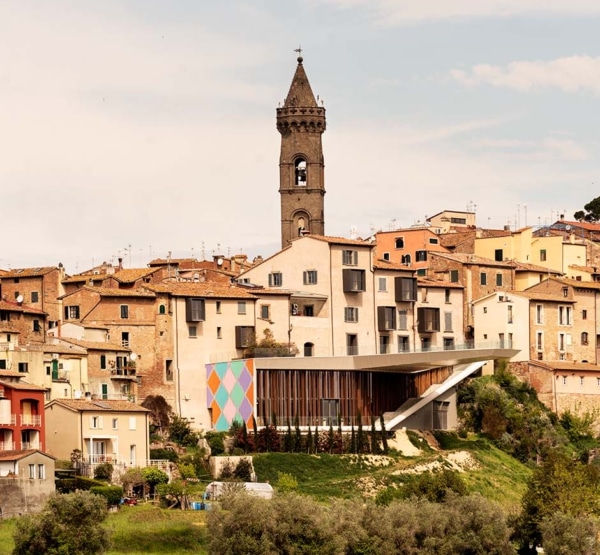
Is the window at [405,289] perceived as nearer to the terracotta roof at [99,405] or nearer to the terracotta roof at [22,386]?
the terracotta roof at [99,405]

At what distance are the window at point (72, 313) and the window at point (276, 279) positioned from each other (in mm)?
10933

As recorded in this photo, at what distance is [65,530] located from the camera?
72.6 meters

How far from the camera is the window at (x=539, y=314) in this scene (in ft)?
349

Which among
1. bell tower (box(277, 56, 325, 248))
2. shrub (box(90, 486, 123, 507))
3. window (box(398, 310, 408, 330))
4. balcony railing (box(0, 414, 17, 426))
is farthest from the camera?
bell tower (box(277, 56, 325, 248))

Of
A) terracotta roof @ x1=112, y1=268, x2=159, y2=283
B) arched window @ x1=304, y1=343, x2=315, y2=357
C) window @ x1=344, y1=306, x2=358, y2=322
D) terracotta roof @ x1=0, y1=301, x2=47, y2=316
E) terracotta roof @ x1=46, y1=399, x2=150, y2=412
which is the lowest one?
terracotta roof @ x1=46, y1=399, x2=150, y2=412

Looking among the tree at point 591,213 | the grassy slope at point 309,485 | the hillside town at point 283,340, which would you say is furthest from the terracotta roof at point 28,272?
the tree at point 591,213

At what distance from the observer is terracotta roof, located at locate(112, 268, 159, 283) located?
104 metres

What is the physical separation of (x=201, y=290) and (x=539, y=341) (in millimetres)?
18421

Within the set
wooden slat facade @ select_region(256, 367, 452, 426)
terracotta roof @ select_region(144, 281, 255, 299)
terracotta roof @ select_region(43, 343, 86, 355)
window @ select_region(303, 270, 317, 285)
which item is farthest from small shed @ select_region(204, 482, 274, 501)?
window @ select_region(303, 270, 317, 285)

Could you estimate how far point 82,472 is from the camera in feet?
279

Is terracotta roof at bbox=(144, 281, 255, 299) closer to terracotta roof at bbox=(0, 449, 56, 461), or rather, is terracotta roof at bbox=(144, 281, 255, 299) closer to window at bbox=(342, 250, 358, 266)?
window at bbox=(342, 250, 358, 266)

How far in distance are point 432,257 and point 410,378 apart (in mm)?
13273

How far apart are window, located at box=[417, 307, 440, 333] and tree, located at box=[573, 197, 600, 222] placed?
39850 millimetres

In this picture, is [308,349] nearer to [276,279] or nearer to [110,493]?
[276,279]
